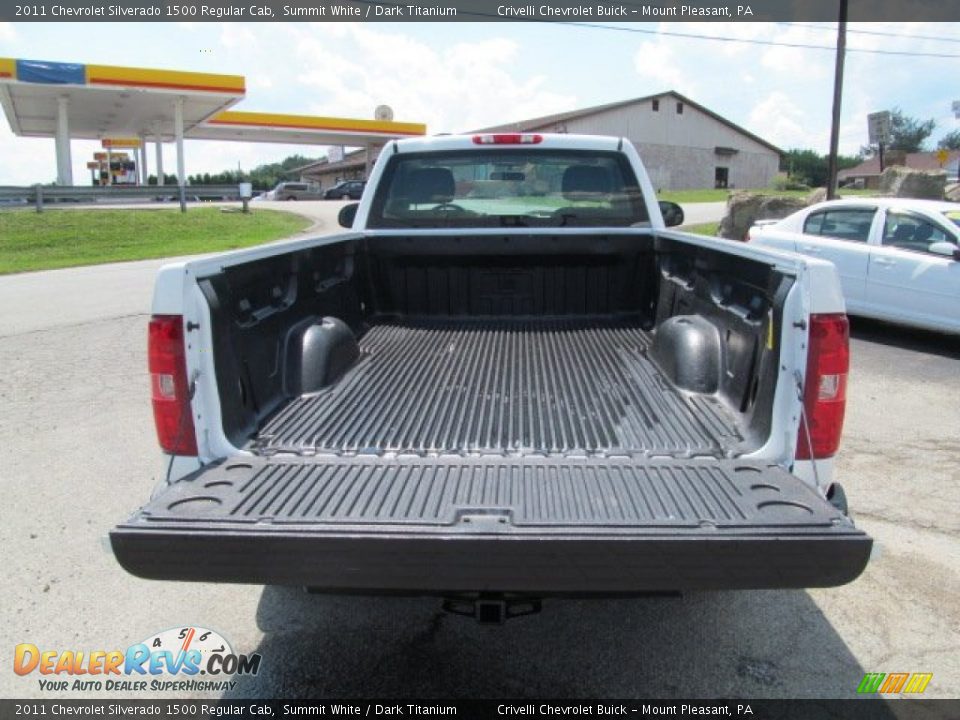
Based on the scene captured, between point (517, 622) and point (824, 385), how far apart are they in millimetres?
1649

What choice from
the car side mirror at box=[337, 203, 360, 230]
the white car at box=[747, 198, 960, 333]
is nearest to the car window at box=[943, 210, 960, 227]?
the white car at box=[747, 198, 960, 333]

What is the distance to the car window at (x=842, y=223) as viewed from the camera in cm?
922

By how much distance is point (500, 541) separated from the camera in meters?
2.07

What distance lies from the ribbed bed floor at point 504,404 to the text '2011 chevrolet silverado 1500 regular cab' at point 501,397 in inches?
0.7

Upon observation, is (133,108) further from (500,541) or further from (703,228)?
(500,541)

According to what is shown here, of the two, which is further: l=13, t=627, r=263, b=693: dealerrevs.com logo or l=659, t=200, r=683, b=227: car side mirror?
l=659, t=200, r=683, b=227: car side mirror

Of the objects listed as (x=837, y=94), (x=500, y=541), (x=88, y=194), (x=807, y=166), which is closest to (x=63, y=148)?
(x=88, y=194)

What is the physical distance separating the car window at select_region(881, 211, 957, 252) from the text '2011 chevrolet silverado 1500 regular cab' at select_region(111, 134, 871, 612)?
16.4 feet

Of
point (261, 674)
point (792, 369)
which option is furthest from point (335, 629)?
point (792, 369)

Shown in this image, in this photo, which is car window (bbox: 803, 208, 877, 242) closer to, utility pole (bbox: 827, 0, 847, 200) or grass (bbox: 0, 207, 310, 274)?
utility pole (bbox: 827, 0, 847, 200)

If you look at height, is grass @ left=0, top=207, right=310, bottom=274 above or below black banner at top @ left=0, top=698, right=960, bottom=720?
above

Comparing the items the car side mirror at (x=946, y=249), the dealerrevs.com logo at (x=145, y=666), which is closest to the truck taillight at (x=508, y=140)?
the dealerrevs.com logo at (x=145, y=666)

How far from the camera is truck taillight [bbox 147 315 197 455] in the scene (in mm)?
2602

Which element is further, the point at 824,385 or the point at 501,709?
the point at 501,709
